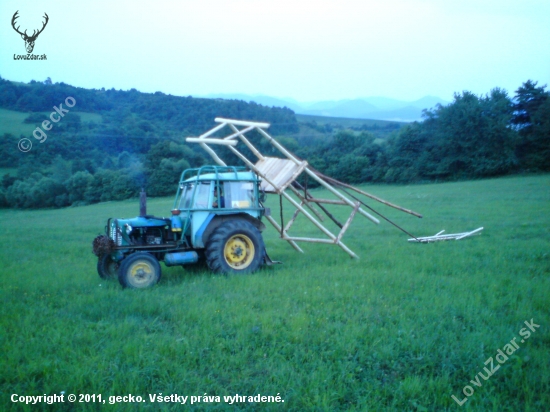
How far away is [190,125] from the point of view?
4188 cm

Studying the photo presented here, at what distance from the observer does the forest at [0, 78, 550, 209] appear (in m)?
38.2

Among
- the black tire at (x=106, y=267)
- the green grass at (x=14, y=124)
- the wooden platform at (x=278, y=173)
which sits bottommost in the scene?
the black tire at (x=106, y=267)

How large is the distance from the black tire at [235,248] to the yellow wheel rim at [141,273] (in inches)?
46.4

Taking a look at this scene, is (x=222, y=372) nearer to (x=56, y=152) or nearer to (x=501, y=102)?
(x=56, y=152)

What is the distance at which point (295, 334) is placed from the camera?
5.43 m

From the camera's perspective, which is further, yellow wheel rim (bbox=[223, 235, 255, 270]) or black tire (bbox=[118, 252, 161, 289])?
yellow wheel rim (bbox=[223, 235, 255, 270])

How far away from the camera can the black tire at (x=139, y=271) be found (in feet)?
25.5

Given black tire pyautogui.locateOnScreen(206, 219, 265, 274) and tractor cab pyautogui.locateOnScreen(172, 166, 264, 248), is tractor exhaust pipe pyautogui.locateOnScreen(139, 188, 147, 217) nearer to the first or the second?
tractor cab pyautogui.locateOnScreen(172, 166, 264, 248)

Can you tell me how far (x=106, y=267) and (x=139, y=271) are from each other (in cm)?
123

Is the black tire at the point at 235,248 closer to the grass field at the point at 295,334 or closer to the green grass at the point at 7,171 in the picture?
the grass field at the point at 295,334

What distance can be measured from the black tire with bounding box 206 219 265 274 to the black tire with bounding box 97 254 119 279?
1799mm

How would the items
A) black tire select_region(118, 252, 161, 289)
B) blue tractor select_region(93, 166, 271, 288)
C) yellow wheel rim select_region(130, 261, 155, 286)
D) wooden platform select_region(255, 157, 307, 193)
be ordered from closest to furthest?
black tire select_region(118, 252, 161, 289) → yellow wheel rim select_region(130, 261, 155, 286) → blue tractor select_region(93, 166, 271, 288) → wooden platform select_region(255, 157, 307, 193)

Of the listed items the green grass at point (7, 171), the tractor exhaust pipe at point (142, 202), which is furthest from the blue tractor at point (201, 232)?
the green grass at point (7, 171)

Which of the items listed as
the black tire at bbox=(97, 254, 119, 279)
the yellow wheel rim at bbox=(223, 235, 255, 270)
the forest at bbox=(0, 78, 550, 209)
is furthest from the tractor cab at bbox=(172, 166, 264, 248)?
the forest at bbox=(0, 78, 550, 209)
